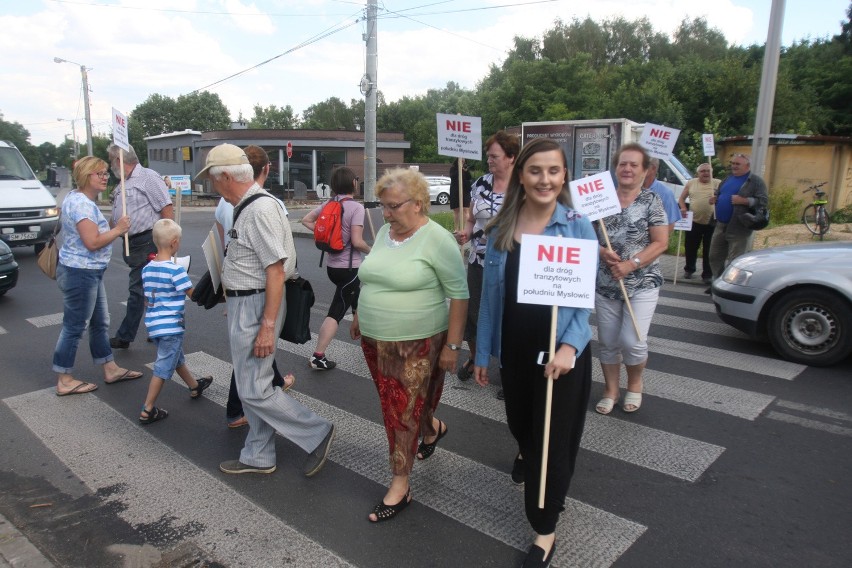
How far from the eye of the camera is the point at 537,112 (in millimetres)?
33781

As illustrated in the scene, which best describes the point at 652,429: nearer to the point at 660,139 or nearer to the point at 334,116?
the point at 660,139

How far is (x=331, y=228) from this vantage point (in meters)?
5.34

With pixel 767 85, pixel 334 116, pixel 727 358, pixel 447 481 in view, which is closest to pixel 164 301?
pixel 447 481

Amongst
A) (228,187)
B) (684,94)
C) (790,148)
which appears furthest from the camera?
(684,94)

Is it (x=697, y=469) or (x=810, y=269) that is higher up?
(x=810, y=269)

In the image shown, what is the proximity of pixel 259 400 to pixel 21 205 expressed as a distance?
11.2m

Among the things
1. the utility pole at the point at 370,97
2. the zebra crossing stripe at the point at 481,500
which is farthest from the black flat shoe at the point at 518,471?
the utility pole at the point at 370,97

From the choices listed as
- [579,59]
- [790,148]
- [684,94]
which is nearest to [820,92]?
[684,94]

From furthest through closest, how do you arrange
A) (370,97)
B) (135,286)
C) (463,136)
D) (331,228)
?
(370,97), (463,136), (135,286), (331,228)

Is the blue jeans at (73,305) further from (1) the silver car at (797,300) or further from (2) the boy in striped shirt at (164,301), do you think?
(1) the silver car at (797,300)

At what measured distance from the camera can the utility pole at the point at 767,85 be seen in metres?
8.96

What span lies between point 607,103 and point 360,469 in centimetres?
2963

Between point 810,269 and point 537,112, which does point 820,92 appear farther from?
point 810,269

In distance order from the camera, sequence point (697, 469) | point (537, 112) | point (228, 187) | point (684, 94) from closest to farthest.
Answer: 1. point (228, 187)
2. point (697, 469)
3. point (684, 94)
4. point (537, 112)
